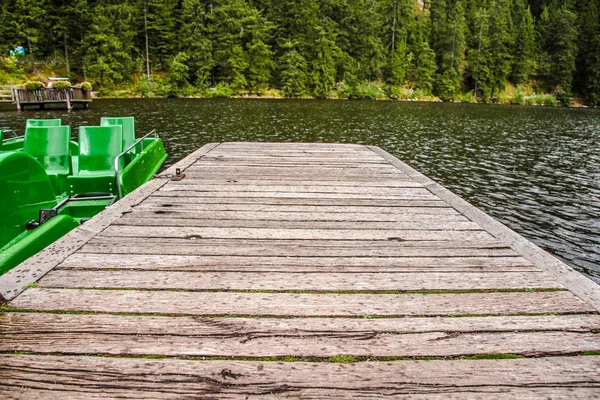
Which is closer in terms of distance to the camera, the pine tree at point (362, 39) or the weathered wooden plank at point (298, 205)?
the weathered wooden plank at point (298, 205)

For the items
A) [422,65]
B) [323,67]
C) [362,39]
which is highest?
[362,39]

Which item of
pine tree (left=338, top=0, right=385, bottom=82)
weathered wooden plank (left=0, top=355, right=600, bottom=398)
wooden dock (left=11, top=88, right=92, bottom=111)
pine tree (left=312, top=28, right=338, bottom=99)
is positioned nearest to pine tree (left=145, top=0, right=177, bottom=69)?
pine tree (left=312, top=28, right=338, bottom=99)

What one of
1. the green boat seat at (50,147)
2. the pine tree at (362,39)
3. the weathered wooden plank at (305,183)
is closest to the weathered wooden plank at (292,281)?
the weathered wooden plank at (305,183)

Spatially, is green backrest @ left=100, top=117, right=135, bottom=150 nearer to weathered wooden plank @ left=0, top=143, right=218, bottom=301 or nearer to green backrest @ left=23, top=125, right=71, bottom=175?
green backrest @ left=23, top=125, right=71, bottom=175

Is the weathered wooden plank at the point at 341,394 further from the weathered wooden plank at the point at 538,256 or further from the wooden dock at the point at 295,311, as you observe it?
the weathered wooden plank at the point at 538,256

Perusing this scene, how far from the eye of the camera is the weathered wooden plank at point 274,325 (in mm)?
2084

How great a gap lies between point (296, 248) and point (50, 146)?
595 cm

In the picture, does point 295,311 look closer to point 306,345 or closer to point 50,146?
point 306,345

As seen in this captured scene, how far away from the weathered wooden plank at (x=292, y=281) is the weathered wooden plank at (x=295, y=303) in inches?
3.6

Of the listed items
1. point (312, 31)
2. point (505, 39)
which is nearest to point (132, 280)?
point (312, 31)

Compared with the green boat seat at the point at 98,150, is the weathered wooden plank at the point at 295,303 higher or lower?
lower

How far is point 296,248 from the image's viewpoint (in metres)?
3.23

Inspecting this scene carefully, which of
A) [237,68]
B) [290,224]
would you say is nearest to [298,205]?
[290,224]

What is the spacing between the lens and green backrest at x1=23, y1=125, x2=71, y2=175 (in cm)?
692
